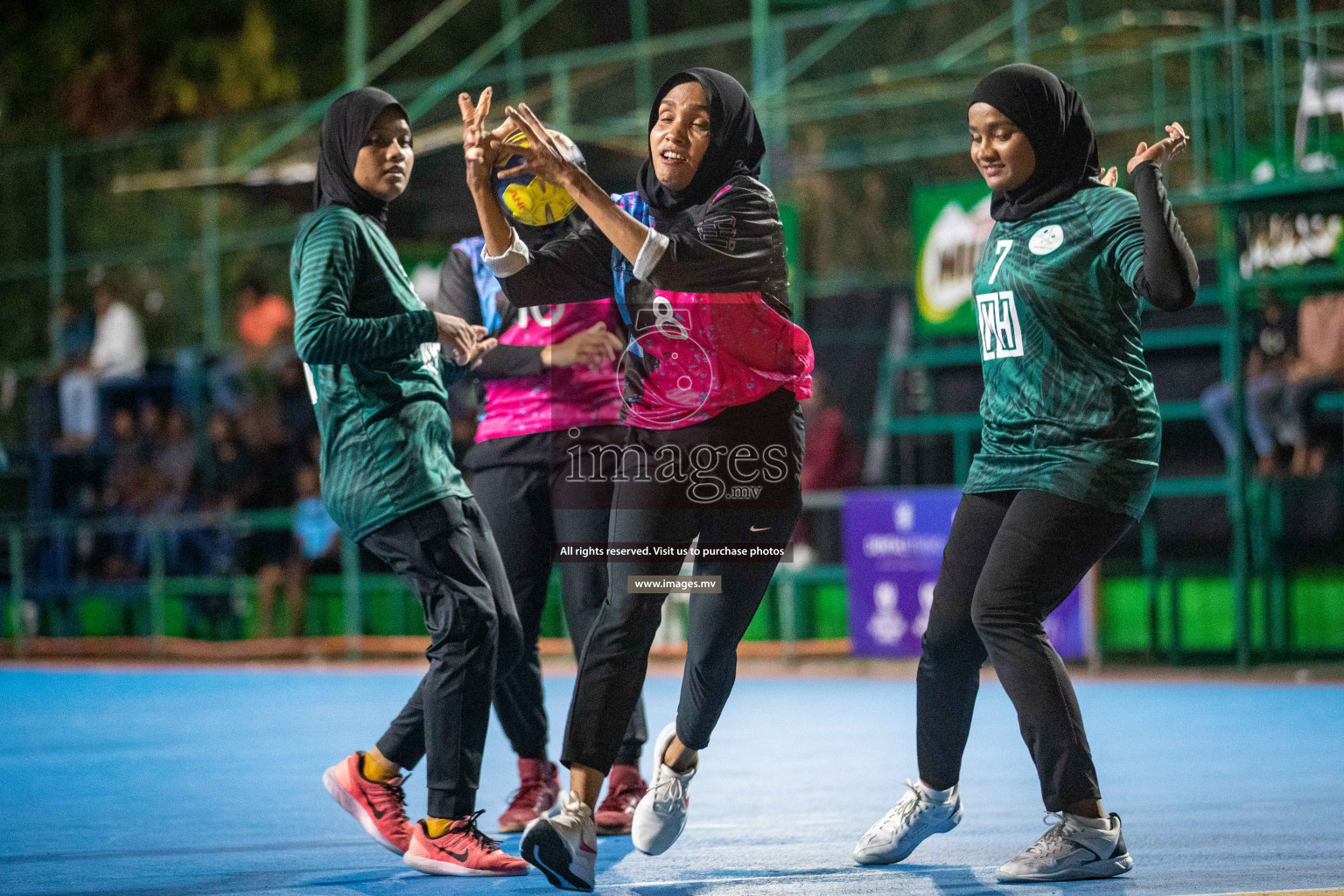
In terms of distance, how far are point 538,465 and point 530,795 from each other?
1.07 metres

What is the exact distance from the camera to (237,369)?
16.6m

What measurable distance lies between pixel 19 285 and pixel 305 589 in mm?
8120

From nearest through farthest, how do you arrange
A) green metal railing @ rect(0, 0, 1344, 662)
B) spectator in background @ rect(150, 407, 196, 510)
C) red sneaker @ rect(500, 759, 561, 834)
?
red sneaker @ rect(500, 759, 561, 834), green metal railing @ rect(0, 0, 1344, 662), spectator in background @ rect(150, 407, 196, 510)

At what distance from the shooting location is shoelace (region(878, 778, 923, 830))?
480 centimetres

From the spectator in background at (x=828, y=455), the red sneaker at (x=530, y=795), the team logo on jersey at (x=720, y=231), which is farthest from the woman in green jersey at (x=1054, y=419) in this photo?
the spectator in background at (x=828, y=455)

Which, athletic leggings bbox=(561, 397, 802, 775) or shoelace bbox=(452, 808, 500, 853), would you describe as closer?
athletic leggings bbox=(561, 397, 802, 775)

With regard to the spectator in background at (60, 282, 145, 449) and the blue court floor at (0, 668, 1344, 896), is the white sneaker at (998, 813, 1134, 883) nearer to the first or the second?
the blue court floor at (0, 668, 1344, 896)

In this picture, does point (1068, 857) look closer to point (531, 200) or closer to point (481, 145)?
point (481, 145)

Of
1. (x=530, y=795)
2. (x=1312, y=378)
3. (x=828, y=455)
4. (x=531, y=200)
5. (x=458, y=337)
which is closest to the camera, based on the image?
(x=458, y=337)

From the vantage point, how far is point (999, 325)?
468 cm

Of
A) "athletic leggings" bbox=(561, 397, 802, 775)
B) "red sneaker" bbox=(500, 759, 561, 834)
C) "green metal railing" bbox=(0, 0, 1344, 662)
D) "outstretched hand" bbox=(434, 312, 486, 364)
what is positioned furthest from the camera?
"green metal railing" bbox=(0, 0, 1344, 662)

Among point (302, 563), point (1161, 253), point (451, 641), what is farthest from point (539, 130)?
point (302, 563)

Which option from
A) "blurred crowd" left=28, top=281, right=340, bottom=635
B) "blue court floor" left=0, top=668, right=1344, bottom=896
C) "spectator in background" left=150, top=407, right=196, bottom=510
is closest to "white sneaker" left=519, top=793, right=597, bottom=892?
"blue court floor" left=0, top=668, right=1344, bottom=896

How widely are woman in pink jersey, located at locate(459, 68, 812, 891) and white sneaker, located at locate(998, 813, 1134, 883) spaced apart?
3.09ft
